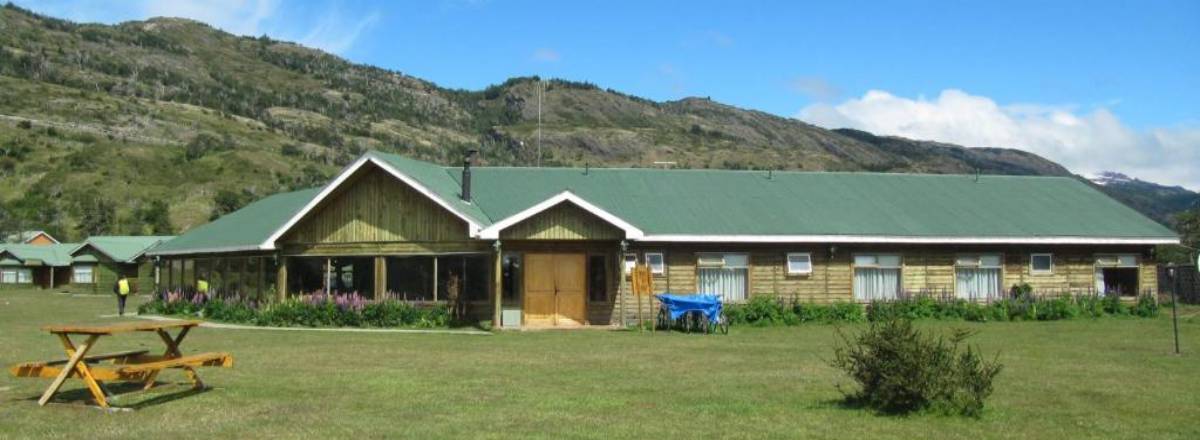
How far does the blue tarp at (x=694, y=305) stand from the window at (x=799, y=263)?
4.79 metres

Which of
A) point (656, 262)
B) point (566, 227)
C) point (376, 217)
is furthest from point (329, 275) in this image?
point (656, 262)

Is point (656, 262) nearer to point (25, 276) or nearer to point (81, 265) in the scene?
point (81, 265)

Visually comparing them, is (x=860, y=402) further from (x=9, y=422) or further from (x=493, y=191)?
(x=493, y=191)

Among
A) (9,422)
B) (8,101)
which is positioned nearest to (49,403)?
(9,422)

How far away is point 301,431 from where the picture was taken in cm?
1050

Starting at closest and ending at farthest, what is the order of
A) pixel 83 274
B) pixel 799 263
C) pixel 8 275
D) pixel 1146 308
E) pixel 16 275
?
pixel 799 263, pixel 1146 308, pixel 83 274, pixel 8 275, pixel 16 275

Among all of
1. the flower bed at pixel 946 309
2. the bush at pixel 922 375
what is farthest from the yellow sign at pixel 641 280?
the bush at pixel 922 375

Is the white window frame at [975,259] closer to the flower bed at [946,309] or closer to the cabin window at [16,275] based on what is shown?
the flower bed at [946,309]

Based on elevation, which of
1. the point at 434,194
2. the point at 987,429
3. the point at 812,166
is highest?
the point at 812,166

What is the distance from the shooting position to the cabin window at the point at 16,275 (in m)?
73.4

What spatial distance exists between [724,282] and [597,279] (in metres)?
3.64

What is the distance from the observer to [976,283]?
30.9 metres

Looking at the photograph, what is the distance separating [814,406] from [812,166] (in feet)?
479

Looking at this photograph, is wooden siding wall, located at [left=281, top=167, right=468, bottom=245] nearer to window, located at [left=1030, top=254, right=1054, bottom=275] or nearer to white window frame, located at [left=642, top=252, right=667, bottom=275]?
white window frame, located at [left=642, top=252, right=667, bottom=275]
